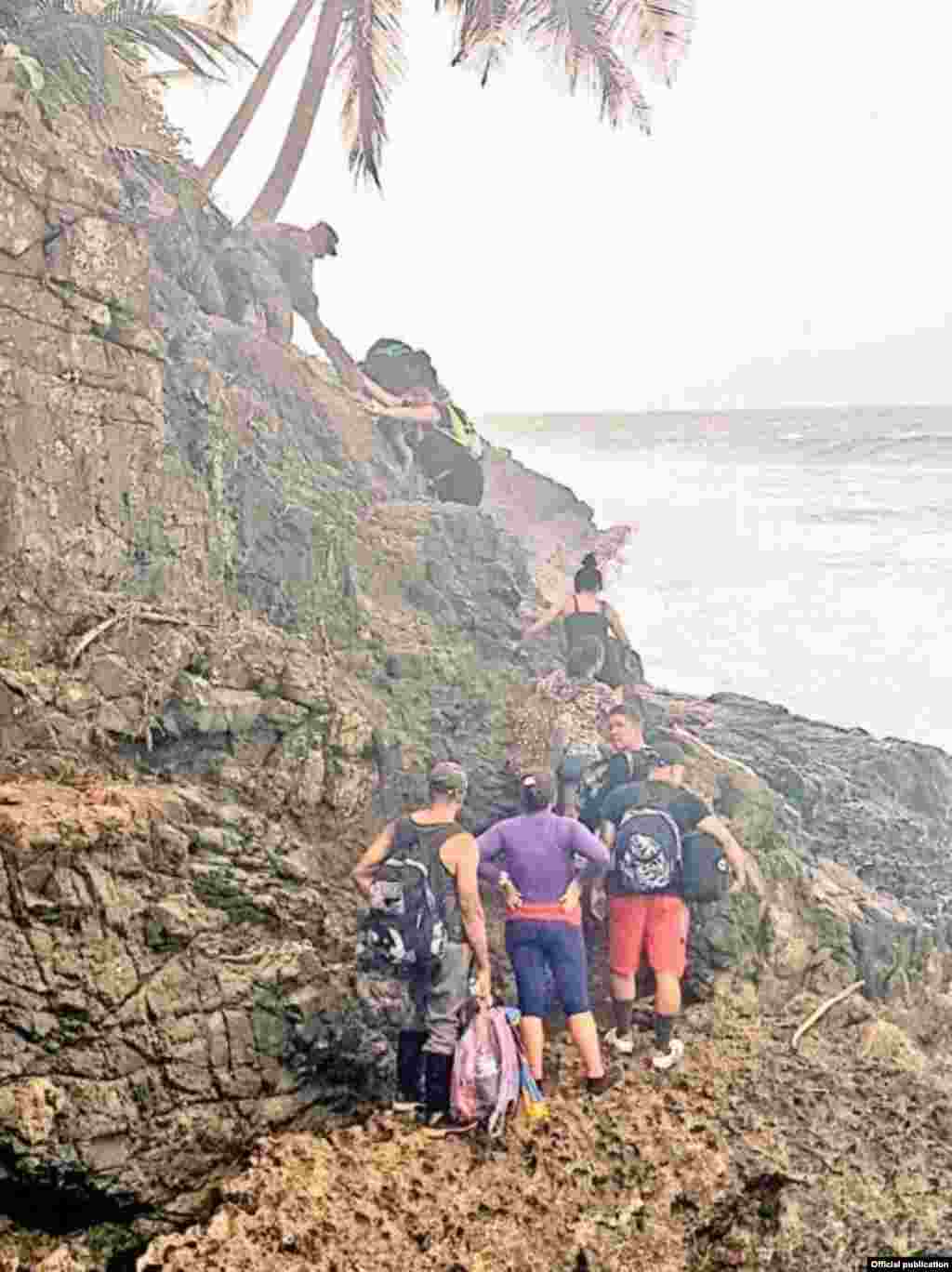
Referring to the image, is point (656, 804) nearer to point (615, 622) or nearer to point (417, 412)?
point (615, 622)

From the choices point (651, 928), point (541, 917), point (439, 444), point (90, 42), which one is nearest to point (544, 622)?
point (439, 444)

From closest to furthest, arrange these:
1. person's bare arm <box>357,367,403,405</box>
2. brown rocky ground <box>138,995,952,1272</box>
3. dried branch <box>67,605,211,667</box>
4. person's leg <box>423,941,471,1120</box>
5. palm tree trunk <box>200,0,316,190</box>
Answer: brown rocky ground <box>138,995,952,1272</box> → person's leg <box>423,941,471,1120</box> → dried branch <box>67,605,211,667</box> → person's bare arm <box>357,367,403,405</box> → palm tree trunk <box>200,0,316,190</box>

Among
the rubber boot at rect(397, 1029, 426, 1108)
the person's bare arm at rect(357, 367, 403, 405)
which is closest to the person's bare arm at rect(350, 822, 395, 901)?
the rubber boot at rect(397, 1029, 426, 1108)

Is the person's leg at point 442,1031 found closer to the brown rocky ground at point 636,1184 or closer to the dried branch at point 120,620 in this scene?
the brown rocky ground at point 636,1184

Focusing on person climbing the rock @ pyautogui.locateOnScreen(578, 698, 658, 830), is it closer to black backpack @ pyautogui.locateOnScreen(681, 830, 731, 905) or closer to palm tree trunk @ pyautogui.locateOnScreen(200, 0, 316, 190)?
black backpack @ pyautogui.locateOnScreen(681, 830, 731, 905)

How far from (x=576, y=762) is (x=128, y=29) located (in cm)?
603

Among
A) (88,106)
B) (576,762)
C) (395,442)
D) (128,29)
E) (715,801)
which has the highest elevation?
(128,29)

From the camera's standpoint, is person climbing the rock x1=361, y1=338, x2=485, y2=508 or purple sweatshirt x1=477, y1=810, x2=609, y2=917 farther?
person climbing the rock x1=361, y1=338, x2=485, y2=508

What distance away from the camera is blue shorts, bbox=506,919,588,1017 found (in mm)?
4848

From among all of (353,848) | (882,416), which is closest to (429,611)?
(353,848)

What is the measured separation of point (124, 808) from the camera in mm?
4453

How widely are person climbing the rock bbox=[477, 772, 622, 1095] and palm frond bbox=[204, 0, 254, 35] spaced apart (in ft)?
35.4

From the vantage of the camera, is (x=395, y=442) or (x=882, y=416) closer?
(x=395, y=442)

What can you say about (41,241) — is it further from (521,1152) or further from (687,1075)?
(687,1075)
